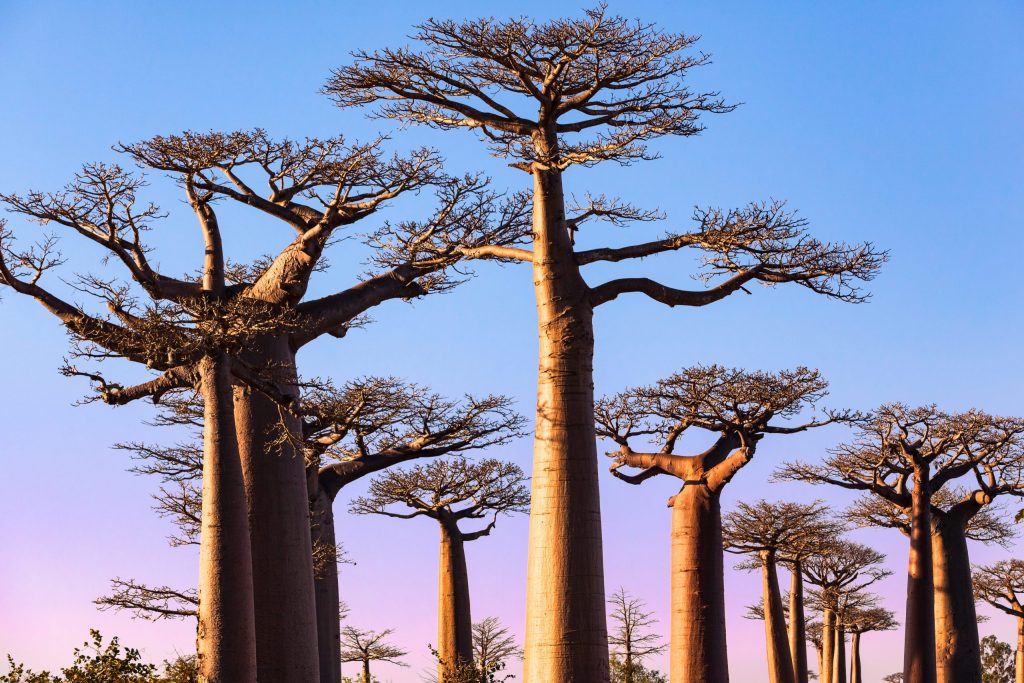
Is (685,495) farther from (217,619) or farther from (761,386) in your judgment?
(217,619)

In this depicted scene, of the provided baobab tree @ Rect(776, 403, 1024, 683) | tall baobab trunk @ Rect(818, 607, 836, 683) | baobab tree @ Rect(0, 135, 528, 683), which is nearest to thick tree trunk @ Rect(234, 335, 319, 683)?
baobab tree @ Rect(0, 135, 528, 683)

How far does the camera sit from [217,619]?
10508 millimetres

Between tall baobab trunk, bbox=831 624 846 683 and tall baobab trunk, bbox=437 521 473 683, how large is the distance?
9.52 metres

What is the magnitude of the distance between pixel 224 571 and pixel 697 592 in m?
5.67

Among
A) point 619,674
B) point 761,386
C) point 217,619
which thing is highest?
point 761,386

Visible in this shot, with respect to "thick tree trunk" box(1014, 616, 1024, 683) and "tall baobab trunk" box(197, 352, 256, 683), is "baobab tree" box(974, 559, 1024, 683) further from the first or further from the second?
"tall baobab trunk" box(197, 352, 256, 683)

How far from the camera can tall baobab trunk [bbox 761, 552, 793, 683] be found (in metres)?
18.8

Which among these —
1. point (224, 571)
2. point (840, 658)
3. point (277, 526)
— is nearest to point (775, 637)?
point (840, 658)

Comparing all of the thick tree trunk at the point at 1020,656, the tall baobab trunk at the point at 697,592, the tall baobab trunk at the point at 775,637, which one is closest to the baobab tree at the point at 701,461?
the tall baobab trunk at the point at 697,592

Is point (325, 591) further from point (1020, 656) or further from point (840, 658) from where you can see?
point (1020, 656)

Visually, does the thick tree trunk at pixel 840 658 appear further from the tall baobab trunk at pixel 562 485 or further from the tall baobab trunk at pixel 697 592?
the tall baobab trunk at pixel 562 485

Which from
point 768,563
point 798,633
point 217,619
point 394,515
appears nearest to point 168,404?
point 394,515

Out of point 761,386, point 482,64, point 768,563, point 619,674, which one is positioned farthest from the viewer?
point 619,674

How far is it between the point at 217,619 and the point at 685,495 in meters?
5.84
